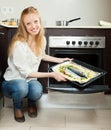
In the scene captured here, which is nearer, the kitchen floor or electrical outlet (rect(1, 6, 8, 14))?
the kitchen floor

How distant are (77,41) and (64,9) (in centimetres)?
79

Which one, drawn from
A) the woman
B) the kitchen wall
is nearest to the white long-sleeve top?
the woman

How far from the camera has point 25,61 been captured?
2.00m

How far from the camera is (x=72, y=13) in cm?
292

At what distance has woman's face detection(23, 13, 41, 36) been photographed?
2023mm

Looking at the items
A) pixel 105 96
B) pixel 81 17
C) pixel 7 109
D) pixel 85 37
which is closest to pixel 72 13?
pixel 81 17

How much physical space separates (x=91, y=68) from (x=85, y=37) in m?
0.34

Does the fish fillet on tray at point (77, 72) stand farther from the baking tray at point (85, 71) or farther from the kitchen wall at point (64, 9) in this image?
the kitchen wall at point (64, 9)

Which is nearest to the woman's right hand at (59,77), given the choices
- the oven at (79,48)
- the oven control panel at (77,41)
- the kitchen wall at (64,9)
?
the oven at (79,48)

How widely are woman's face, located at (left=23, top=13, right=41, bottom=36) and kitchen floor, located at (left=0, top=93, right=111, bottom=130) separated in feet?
2.03

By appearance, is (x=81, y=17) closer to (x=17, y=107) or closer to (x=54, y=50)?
(x=54, y=50)

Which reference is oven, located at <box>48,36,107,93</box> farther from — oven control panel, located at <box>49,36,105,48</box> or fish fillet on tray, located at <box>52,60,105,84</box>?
fish fillet on tray, located at <box>52,60,105,84</box>

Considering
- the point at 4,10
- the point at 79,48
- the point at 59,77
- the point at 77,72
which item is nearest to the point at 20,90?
the point at 59,77

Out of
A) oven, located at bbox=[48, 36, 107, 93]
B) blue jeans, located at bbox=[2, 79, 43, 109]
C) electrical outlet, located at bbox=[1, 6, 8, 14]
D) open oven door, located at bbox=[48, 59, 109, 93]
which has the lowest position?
blue jeans, located at bbox=[2, 79, 43, 109]
